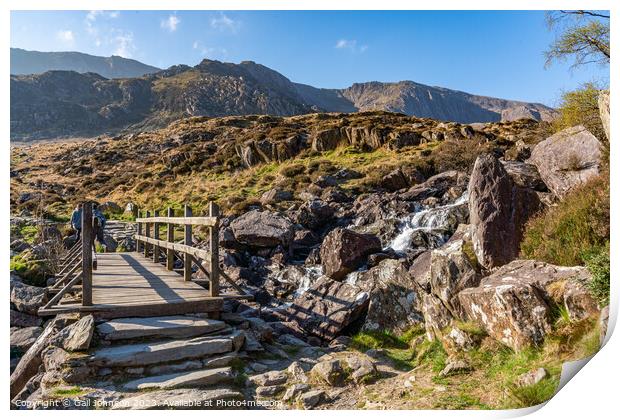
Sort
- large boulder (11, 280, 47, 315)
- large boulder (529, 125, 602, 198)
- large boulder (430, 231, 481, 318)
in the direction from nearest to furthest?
large boulder (430, 231, 481, 318) → large boulder (529, 125, 602, 198) → large boulder (11, 280, 47, 315)

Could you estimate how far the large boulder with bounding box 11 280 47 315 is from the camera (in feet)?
37.2

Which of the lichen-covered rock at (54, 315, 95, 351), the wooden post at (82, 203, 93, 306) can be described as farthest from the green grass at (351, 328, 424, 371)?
the wooden post at (82, 203, 93, 306)

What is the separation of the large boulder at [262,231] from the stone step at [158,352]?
10.5 m

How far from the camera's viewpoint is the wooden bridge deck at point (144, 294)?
24.3 feet

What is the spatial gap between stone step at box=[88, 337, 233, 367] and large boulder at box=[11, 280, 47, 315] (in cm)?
642

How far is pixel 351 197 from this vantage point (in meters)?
25.0

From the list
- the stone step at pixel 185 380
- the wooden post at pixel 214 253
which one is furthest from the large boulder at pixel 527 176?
the stone step at pixel 185 380

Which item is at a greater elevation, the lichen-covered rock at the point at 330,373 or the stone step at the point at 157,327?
the stone step at the point at 157,327

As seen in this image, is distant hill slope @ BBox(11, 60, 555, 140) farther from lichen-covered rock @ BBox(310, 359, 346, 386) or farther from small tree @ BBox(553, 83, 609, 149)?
lichen-covered rock @ BBox(310, 359, 346, 386)

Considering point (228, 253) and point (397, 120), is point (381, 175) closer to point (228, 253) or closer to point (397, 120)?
point (228, 253)

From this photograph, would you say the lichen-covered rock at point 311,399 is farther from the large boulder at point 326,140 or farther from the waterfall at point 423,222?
the large boulder at point 326,140

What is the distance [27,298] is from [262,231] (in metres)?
8.56

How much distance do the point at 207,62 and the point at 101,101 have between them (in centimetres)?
5176

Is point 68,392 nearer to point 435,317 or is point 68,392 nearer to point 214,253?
point 214,253
